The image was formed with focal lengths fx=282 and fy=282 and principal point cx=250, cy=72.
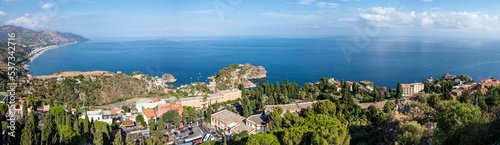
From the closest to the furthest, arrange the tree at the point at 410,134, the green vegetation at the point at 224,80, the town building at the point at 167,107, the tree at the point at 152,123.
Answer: the tree at the point at 410,134 < the tree at the point at 152,123 < the town building at the point at 167,107 < the green vegetation at the point at 224,80

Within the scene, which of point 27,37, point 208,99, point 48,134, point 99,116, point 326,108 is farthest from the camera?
point 27,37

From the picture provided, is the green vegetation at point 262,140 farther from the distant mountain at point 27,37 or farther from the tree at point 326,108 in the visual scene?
the distant mountain at point 27,37

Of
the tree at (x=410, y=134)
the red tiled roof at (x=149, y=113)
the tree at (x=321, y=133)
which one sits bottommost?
the red tiled roof at (x=149, y=113)

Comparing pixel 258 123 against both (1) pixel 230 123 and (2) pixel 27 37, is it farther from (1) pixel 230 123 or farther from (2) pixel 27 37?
(2) pixel 27 37

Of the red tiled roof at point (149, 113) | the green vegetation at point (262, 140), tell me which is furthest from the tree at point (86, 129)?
the green vegetation at point (262, 140)

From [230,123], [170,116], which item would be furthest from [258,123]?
[170,116]

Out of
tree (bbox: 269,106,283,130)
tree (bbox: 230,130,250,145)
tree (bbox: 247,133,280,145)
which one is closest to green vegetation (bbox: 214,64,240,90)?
tree (bbox: 269,106,283,130)
